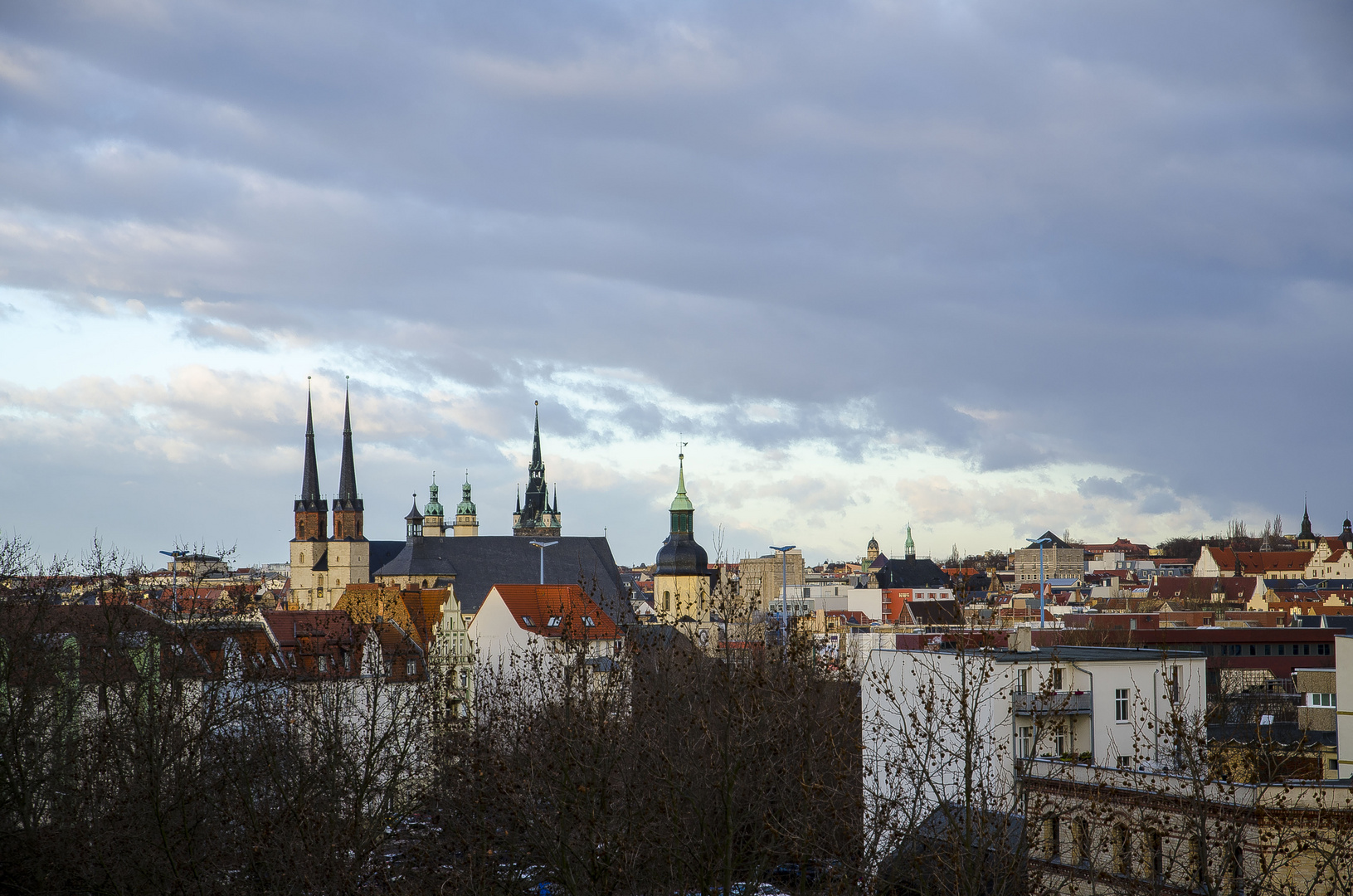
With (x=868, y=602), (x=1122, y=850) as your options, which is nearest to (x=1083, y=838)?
(x=1122, y=850)

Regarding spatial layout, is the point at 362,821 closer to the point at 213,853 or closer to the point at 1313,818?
the point at 213,853

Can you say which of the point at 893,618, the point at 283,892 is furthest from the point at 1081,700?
the point at 893,618

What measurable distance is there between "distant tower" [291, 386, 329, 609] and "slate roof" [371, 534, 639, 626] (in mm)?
11443

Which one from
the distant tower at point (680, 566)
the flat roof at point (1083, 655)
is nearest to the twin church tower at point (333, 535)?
the distant tower at point (680, 566)

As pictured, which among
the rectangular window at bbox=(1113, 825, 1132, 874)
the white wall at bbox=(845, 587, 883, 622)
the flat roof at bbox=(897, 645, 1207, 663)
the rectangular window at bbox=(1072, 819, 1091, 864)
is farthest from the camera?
the white wall at bbox=(845, 587, 883, 622)

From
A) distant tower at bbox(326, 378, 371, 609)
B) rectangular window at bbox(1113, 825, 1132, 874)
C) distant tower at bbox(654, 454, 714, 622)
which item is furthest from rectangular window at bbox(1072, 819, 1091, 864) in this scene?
distant tower at bbox(326, 378, 371, 609)

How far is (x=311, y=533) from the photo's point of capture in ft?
554

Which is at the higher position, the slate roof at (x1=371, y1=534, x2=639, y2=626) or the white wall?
the slate roof at (x1=371, y1=534, x2=639, y2=626)

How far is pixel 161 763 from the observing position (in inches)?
1037

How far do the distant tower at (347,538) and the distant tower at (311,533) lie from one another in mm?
1157

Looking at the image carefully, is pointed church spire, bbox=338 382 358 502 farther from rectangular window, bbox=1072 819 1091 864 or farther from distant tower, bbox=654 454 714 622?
rectangular window, bbox=1072 819 1091 864

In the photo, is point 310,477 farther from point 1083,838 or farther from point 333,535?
point 1083,838

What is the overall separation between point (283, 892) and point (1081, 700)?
23.7 meters

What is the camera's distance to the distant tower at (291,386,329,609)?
168750 millimetres
